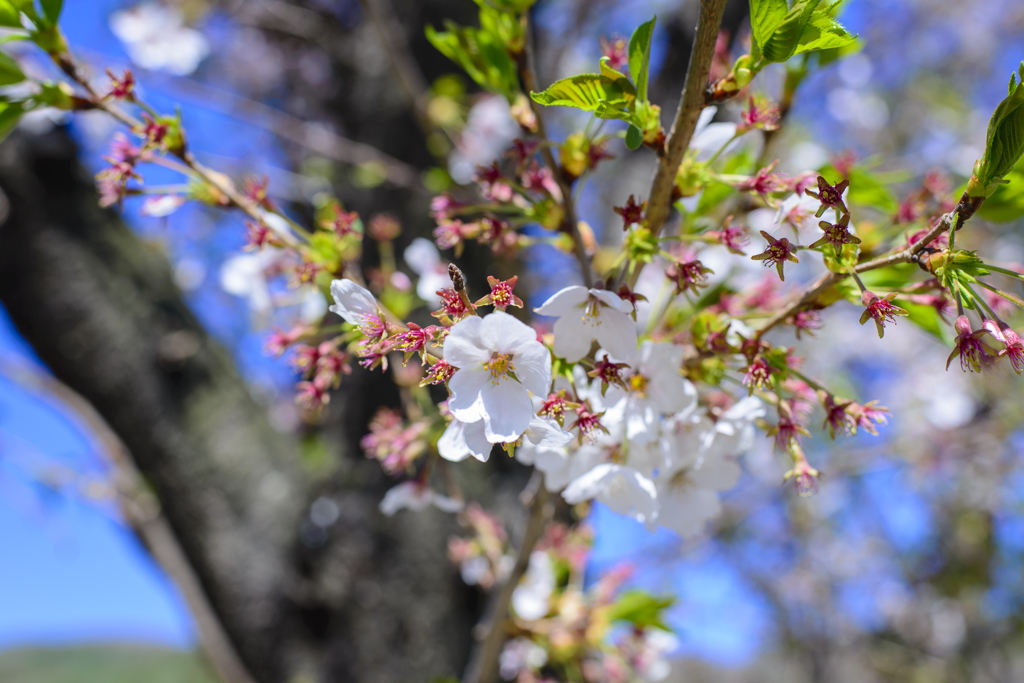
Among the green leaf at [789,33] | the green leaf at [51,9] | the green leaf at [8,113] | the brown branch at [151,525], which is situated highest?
the green leaf at [789,33]

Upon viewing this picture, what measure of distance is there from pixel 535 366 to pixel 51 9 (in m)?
0.79

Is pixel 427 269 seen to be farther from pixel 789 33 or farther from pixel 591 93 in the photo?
pixel 789 33

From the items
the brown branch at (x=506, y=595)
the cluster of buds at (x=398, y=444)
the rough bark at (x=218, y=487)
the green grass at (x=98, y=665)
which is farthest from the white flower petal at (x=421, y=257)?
the green grass at (x=98, y=665)

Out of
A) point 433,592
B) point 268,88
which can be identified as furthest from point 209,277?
point 433,592

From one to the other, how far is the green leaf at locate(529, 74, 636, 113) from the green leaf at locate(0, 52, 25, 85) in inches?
28.2

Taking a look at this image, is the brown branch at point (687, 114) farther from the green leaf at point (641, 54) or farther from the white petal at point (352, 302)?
the white petal at point (352, 302)

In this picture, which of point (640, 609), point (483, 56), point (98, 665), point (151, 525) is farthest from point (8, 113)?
point (98, 665)

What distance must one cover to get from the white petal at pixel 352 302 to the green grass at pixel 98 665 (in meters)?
8.60

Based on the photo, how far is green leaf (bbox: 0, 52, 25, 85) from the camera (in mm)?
776

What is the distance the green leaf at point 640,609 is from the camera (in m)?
1.14

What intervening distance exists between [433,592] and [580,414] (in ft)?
4.56

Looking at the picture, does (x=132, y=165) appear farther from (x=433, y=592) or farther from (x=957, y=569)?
(x=957, y=569)

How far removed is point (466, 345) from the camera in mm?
570

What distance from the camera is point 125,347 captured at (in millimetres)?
1811
